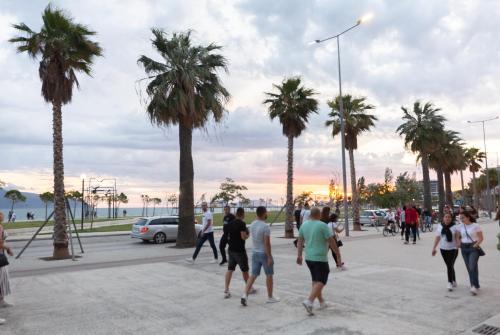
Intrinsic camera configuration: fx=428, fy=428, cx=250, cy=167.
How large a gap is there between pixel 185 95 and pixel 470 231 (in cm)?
1259

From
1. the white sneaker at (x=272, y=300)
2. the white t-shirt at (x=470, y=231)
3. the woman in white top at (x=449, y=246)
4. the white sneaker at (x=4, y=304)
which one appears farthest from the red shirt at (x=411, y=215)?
the white sneaker at (x=4, y=304)

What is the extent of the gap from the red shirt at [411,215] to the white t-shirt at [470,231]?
1054 cm

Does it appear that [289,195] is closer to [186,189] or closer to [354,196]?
[186,189]

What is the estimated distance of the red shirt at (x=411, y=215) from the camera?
18517 mm

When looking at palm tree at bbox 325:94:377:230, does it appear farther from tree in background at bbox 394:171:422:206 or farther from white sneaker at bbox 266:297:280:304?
tree in background at bbox 394:171:422:206

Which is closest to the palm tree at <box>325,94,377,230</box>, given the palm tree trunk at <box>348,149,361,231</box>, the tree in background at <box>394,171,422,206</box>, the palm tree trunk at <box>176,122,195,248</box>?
the palm tree trunk at <box>348,149,361,231</box>

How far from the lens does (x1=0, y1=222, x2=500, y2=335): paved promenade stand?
6137mm

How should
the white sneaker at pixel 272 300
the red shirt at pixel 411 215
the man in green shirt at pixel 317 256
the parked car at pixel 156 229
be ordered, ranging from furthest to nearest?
1. the parked car at pixel 156 229
2. the red shirt at pixel 411 215
3. the white sneaker at pixel 272 300
4. the man in green shirt at pixel 317 256

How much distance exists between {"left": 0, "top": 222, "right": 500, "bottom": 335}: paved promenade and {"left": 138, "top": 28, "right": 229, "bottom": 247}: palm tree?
6664 millimetres

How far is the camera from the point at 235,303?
7543 mm

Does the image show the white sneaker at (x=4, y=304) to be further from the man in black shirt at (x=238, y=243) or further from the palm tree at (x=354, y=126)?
the palm tree at (x=354, y=126)

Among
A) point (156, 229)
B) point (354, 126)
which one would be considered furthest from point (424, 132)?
point (156, 229)

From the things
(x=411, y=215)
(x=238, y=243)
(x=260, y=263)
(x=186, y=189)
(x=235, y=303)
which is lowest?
(x=235, y=303)

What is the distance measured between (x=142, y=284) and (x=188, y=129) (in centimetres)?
1005
